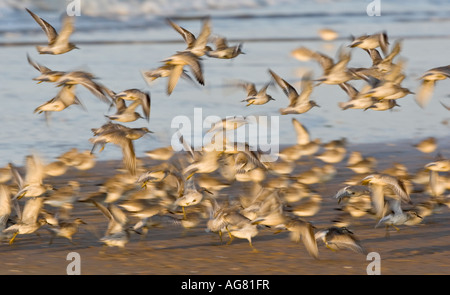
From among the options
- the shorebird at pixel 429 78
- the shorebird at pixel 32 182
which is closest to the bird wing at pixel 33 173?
the shorebird at pixel 32 182

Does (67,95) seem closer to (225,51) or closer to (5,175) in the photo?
(5,175)

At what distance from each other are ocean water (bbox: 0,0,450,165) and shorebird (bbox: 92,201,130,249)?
125 inches

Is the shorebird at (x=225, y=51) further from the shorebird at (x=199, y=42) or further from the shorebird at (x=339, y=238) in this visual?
the shorebird at (x=339, y=238)

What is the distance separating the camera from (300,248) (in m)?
6.16

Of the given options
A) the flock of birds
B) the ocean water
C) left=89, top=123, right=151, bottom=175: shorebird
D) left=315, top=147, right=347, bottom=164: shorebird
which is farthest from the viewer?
the ocean water

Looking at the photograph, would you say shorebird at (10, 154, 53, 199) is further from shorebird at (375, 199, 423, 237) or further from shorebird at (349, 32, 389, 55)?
shorebird at (349, 32, 389, 55)

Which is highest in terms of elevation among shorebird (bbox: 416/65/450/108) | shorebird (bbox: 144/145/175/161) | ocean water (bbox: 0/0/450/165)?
ocean water (bbox: 0/0/450/165)

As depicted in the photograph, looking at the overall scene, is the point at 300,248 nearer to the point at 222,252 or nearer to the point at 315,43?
the point at 222,252

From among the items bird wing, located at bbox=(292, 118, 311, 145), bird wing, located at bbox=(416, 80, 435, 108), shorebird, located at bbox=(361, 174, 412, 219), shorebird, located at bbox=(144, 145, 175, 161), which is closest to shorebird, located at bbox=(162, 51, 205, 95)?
shorebird, located at bbox=(144, 145, 175, 161)

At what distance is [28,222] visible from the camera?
6.21 metres

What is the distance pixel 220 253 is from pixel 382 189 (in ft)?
4.53

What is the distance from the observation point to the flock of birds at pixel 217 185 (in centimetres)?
619

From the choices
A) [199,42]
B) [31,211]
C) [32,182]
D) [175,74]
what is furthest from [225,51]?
[31,211]

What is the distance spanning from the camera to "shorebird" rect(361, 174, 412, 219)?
6.47 m
